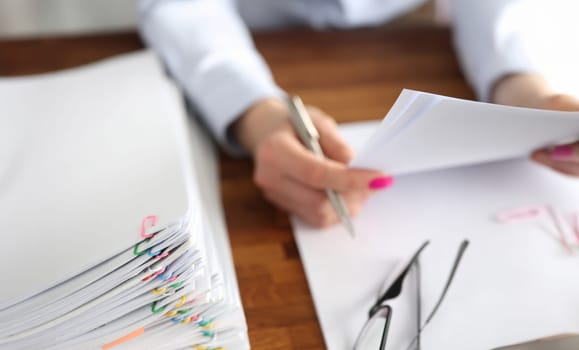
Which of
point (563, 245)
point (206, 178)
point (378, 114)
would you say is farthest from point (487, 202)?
point (206, 178)

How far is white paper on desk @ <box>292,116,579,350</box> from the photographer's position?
50 centimetres

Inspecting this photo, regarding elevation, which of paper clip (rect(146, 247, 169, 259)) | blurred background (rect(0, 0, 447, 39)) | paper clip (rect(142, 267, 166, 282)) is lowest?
paper clip (rect(142, 267, 166, 282))

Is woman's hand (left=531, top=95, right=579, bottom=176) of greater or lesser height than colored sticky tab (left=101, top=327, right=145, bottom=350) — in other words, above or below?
above

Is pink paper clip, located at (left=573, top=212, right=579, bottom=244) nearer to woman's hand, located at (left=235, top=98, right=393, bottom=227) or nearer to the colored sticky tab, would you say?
woman's hand, located at (left=235, top=98, right=393, bottom=227)

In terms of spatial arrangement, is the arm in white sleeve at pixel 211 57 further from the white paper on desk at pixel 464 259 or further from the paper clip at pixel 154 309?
the paper clip at pixel 154 309

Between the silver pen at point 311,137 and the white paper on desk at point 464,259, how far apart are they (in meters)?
0.03

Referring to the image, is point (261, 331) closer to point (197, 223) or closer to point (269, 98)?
point (197, 223)

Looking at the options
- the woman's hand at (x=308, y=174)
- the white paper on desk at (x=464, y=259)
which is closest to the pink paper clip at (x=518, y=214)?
the white paper on desk at (x=464, y=259)

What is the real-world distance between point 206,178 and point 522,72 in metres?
0.39

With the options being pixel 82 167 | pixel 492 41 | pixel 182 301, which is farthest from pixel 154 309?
pixel 492 41

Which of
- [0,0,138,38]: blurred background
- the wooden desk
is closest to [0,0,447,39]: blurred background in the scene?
[0,0,138,38]: blurred background

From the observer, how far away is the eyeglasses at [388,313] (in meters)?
0.48

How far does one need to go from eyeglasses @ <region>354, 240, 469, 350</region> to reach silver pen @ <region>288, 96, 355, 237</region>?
0.23ft

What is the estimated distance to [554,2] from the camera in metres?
0.77
